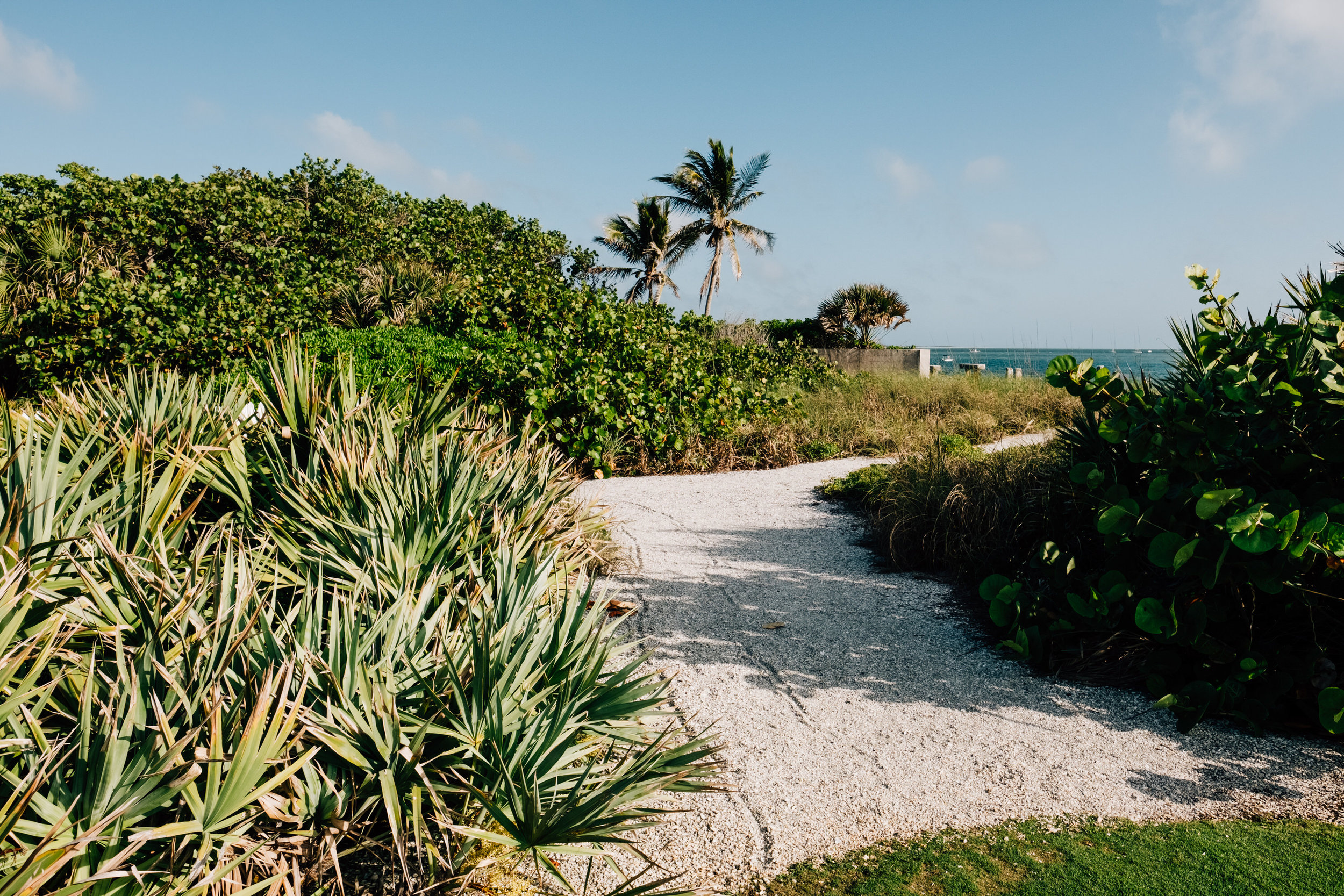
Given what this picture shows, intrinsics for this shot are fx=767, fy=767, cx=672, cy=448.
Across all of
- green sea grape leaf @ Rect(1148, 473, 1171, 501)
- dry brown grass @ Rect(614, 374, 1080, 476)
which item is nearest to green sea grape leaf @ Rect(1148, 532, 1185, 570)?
green sea grape leaf @ Rect(1148, 473, 1171, 501)

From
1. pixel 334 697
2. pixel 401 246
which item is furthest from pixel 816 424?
pixel 401 246

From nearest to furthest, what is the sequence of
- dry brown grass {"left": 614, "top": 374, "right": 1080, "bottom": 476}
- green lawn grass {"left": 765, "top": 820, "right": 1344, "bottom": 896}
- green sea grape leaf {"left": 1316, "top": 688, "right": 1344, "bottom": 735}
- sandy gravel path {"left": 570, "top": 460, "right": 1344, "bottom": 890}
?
green lawn grass {"left": 765, "top": 820, "right": 1344, "bottom": 896} < sandy gravel path {"left": 570, "top": 460, "right": 1344, "bottom": 890} < green sea grape leaf {"left": 1316, "top": 688, "right": 1344, "bottom": 735} < dry brown grass {"left": 614, "top": 374, "right": 1080, "bottom": 476}

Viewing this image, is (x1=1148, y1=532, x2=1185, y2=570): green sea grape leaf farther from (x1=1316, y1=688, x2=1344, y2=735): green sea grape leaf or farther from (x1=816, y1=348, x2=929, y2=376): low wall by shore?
(x1=816, y1=348, x2=929, y2=376): low wall by shore

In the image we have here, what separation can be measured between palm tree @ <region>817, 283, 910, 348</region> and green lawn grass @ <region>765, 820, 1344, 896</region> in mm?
23550

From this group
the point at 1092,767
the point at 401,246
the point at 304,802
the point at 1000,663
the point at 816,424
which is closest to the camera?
the point at 304,802

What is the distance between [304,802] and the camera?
186 centimetres

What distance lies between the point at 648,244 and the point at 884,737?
1309 inches

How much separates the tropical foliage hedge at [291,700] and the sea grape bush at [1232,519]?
7.27ft

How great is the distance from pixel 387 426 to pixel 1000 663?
138 inches

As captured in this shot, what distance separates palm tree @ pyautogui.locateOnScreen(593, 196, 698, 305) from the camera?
34250mm

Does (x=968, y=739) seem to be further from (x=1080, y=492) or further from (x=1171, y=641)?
(x=1080, y=492)

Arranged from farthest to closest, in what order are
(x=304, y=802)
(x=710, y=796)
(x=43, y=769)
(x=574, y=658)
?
1. (x=710, y=796)
2. (x=574, y=658)
3. (x=304, y=802)
4. (x=43, y=769)

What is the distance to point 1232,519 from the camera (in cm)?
269

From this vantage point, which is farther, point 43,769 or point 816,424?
point 816,424
